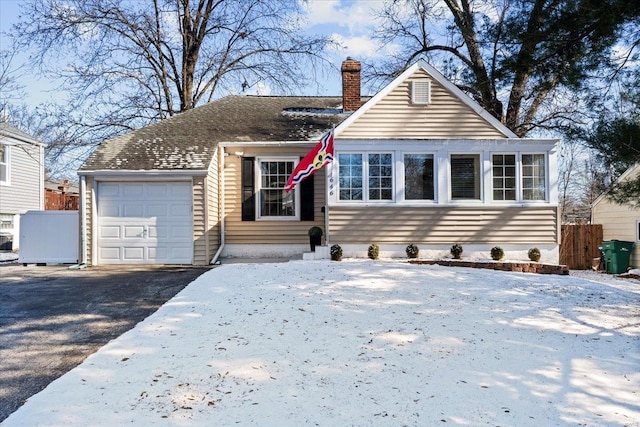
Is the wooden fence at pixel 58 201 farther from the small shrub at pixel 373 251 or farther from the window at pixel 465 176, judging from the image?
the window at pixel 465 176

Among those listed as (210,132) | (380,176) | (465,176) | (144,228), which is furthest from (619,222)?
(144,228)

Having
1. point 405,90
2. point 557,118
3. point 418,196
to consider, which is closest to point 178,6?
point 405,90

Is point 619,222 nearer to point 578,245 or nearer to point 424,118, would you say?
point 578,245

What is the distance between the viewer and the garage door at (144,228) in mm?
10891

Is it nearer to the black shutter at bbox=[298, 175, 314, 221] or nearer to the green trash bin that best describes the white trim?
the black shutter at bbox=[298, 175, 314, 221]

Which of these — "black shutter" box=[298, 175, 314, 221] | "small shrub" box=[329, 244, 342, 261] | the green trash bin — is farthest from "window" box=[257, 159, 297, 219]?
the green trash bin

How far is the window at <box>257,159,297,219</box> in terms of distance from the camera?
12031 millimetres

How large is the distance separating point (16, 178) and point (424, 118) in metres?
17.6

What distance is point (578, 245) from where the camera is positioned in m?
16.4

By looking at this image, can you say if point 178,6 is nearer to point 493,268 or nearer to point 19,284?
point 19,284

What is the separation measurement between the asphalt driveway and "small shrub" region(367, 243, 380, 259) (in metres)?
4.12

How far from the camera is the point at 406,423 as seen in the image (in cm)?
332

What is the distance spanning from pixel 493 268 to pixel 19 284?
10.3 metres

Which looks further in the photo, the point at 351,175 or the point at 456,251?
the point at 351,175
